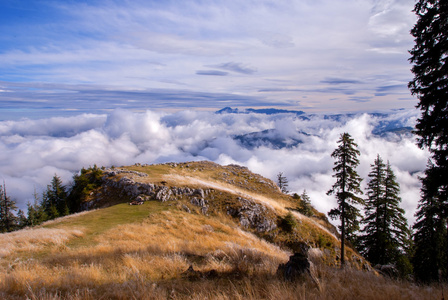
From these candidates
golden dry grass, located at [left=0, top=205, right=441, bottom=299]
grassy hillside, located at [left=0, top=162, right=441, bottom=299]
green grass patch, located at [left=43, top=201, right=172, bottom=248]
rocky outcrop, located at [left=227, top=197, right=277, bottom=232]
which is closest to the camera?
golden dry grass, located at [left=0, top=205, right=441, bottom=299]

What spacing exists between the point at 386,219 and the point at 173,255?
3062 cm

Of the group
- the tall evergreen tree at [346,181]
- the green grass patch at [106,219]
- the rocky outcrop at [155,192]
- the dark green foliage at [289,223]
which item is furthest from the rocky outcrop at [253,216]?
the green grass patch at [106,219]

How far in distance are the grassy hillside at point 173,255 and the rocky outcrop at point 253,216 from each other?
0.12 m

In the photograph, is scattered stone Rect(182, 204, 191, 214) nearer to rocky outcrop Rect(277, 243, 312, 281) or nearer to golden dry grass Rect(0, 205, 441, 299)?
golden dry grass Rect(0, 205, 441, 299)

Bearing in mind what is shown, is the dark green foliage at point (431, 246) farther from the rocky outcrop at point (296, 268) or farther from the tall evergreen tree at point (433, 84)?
the rocky outcrop at point (296, 268)

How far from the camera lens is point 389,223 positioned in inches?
1121

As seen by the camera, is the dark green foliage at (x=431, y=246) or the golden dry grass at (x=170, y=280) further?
the dark green foliage at (x=431, y=246)

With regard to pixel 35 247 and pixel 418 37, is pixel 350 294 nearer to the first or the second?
pixel 418 37

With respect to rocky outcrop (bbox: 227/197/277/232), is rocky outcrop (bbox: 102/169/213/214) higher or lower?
higher

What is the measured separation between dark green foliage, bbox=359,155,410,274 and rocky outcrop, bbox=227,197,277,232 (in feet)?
42.9

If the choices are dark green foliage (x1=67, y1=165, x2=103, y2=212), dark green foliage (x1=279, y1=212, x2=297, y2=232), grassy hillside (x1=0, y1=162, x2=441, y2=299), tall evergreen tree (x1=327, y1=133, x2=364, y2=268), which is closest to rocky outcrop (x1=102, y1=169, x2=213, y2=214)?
grassy hillside (x1=0, y1=162, x2=441, y2=299)

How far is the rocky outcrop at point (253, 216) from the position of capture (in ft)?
83.0

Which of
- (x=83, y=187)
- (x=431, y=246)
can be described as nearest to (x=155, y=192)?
(x=83, y=187)

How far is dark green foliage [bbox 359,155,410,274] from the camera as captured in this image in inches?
1100
